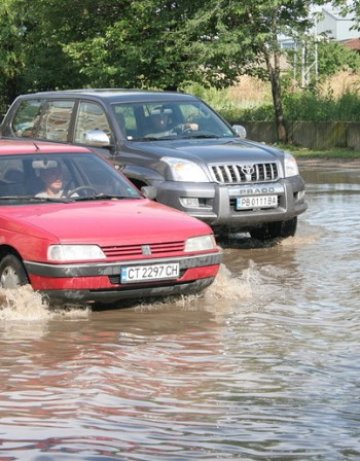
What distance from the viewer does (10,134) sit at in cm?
1527

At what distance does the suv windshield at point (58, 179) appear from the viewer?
10.3 m

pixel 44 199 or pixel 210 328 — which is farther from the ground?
pixel 44 199

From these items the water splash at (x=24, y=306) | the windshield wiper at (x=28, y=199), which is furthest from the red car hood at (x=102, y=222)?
the water splash at (x=24, y=306)

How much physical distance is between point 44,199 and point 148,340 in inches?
84.5

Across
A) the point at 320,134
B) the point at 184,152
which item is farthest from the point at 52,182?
the point at 320,134

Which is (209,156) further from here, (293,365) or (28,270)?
(293,365)

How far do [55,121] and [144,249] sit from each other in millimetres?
5542

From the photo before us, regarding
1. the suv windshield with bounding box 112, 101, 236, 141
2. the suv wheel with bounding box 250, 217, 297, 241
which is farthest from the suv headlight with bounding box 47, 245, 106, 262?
the suv wheel with bounding box 250, 217, 297, 241

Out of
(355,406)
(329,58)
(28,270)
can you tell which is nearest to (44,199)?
(28,270)

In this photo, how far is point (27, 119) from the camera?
15.1m

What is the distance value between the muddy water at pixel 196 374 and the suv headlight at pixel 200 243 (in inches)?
19.0

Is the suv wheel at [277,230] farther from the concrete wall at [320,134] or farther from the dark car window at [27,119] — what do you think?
the concrete wall at [320,134]

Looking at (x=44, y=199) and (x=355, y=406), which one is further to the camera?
(x=44, y=199)

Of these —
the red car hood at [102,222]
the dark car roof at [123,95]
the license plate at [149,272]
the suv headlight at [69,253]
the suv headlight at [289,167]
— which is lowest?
the license plate at [149,272]
